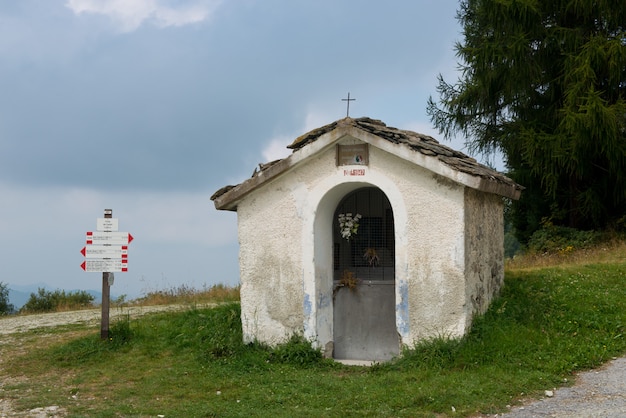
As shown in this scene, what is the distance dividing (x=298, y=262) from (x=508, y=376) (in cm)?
360

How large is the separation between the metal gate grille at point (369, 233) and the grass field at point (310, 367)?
5.80ft

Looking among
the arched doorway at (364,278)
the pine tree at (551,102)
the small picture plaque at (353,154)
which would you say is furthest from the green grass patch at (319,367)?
the pine tree at (551,102)

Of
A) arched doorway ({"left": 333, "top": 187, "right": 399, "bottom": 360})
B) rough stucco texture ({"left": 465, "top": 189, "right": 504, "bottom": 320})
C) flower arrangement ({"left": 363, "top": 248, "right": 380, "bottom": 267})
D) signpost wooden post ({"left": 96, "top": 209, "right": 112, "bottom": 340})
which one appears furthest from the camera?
signpost wooden post ({"left": 96, "top": 209, "right": 112, "bottom": 340})

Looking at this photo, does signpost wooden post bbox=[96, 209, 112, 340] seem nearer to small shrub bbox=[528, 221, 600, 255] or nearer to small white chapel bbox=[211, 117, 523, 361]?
small white chapel bbox=[211, 117, 523, 361]

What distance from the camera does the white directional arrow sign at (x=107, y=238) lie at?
12289 millimetres

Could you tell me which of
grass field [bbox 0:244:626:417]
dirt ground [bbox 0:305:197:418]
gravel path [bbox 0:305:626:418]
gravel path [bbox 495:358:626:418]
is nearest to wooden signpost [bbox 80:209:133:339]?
grass field [bbox 0:244:626:417]

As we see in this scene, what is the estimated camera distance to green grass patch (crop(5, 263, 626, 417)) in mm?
8508

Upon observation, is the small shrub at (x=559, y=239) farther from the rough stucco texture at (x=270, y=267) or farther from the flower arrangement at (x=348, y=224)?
the rough stucco texture at (x=270, y=267)

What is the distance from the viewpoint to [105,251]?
40.5 ft

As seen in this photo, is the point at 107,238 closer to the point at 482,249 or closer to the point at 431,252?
the point at 431,252

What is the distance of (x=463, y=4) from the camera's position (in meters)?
26.5

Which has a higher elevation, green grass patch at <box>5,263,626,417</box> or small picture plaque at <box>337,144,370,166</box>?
small picture plaque at <box>337,144,370,166</box>

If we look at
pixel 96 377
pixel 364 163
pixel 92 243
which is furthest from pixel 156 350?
pixel 364 163

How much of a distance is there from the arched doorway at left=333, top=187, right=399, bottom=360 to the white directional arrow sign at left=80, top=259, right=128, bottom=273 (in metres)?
3.83
